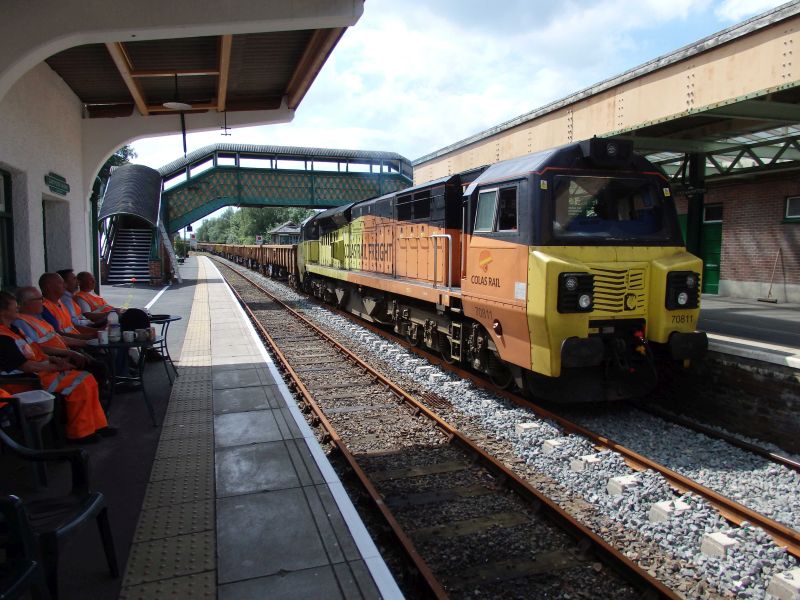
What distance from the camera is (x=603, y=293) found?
616cm

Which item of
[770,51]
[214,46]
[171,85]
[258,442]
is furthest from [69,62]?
[770,51]

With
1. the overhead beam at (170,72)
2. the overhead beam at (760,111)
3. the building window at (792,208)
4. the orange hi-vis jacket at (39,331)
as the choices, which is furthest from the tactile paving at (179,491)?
the building window at (792,208)

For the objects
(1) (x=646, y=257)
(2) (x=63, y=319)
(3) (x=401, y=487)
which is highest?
(1) (x=646, y=257)

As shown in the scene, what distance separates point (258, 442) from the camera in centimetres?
543

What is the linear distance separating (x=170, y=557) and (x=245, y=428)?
8.08 feet

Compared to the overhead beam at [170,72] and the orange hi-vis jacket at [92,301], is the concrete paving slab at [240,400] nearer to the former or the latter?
the orange hi-vis jacket at [92,301]

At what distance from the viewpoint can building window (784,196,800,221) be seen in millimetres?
14297

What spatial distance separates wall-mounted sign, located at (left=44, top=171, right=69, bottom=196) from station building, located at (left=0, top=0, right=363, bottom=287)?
0.02 meters

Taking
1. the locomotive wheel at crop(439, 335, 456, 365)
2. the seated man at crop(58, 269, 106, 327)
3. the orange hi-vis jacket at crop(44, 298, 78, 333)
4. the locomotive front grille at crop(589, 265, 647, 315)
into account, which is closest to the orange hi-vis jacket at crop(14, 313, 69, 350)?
the orange hi-vis jacket at crop(44, 298, 78, 333)

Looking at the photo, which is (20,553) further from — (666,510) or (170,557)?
(666,510)

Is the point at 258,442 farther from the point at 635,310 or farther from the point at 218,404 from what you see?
the point at 635,310

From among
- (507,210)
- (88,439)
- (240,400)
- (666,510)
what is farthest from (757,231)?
(88,439)

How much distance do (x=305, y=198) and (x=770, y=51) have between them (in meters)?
27.1

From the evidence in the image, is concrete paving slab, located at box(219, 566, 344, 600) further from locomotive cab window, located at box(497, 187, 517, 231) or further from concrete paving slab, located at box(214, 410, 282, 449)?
locomotive cab window, located at box(497, 187, 517, 231)
